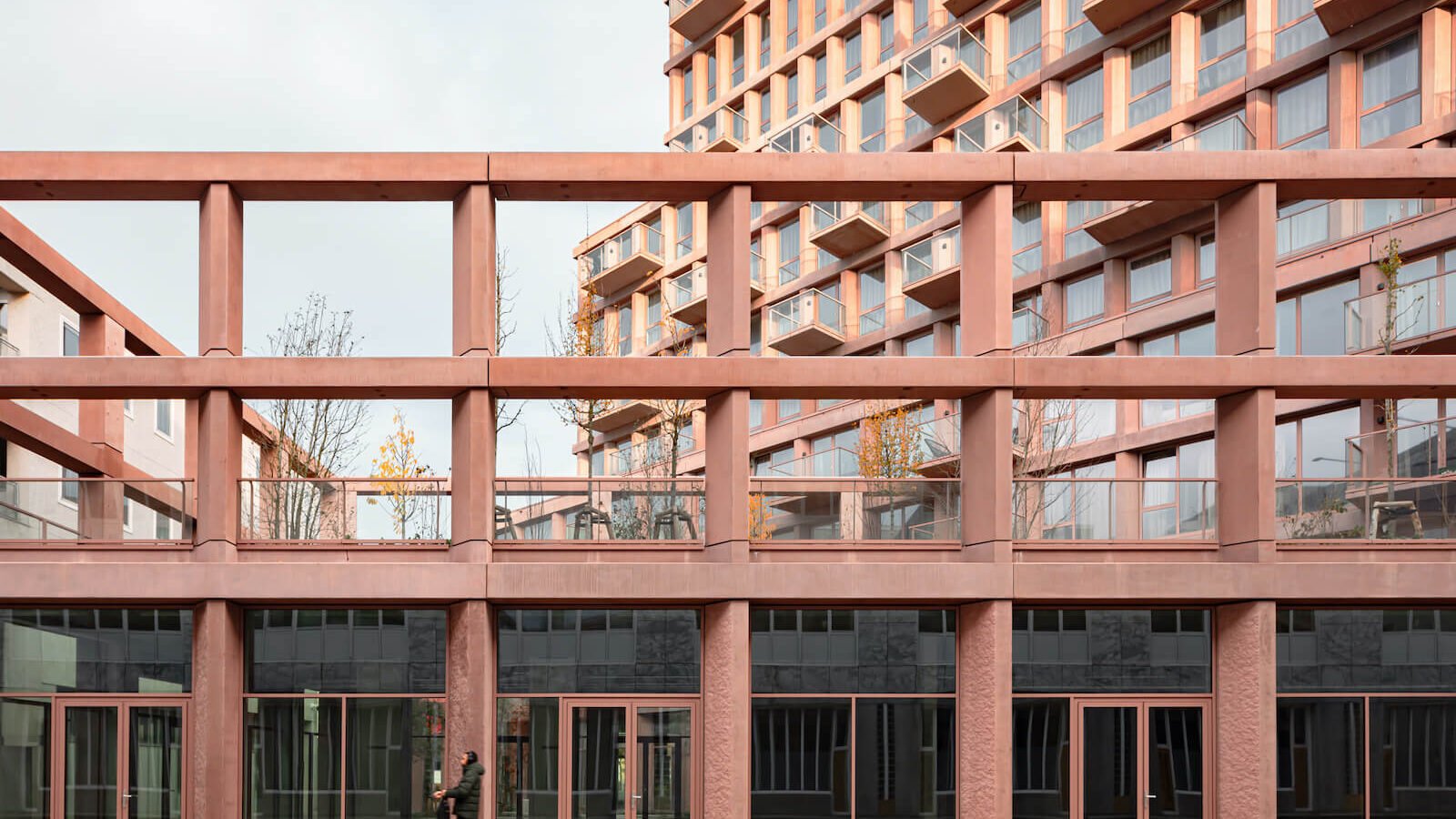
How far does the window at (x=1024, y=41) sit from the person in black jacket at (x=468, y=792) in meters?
27.1

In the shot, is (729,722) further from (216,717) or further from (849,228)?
(849,228)

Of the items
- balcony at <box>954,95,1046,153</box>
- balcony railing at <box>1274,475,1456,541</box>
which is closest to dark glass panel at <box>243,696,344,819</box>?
balcony railing at <box>1274,475,1456,541</box>

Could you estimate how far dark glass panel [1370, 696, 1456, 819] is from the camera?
755 inches

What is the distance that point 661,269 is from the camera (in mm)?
51312

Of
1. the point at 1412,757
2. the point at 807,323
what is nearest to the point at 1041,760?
the point at 1412,757

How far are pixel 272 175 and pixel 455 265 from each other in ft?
10.0

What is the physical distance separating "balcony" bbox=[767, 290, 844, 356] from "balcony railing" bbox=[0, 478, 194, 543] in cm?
2479

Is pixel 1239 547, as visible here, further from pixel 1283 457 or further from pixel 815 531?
pixel 1283 457

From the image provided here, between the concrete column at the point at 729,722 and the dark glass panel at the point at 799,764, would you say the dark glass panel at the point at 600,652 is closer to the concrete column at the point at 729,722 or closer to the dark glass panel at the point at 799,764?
the concrete column at the point at 729,722

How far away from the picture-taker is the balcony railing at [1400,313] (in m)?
25.6

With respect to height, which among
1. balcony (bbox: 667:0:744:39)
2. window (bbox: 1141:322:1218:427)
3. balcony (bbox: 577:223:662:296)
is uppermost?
balcony (bbox: 667:0:744:39)

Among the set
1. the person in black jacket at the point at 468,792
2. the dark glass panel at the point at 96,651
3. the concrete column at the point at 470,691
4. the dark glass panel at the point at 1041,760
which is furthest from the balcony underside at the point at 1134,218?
the dark glass panel at the point at 96,651

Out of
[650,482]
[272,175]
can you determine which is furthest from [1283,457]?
[272,175]

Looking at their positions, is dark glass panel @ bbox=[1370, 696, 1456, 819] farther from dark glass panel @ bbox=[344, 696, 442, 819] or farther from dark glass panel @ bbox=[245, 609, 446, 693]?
dark glass panel @ bbox=[245, 609, 446, 693]
